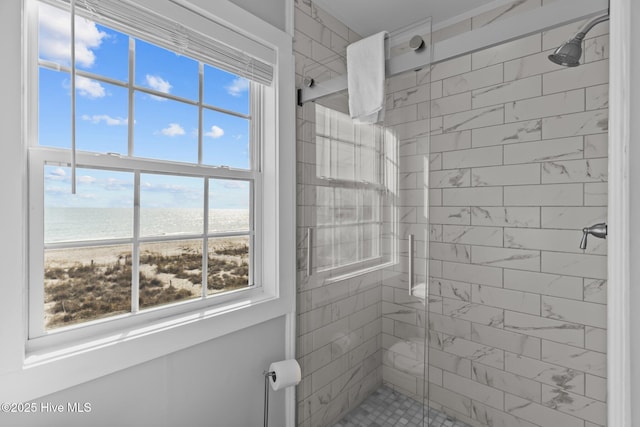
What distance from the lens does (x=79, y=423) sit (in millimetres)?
1073

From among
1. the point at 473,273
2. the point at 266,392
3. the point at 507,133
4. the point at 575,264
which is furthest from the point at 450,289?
the point at 266,392

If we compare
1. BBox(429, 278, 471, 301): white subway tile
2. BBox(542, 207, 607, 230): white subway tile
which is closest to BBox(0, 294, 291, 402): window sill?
BBox(429, 278, 471, 301): white subway tile

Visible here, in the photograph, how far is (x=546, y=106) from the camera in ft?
5.98

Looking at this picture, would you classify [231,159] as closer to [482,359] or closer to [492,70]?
[492,70]

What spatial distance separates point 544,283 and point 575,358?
410 millimetres

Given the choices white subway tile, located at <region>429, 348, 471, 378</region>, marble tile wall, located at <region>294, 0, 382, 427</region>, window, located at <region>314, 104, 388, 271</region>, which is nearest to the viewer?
window, located at <region>314, 104, 388, 271</region>

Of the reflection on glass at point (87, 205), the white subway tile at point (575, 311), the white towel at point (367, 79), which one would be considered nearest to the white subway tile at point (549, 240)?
the white subway tile at point (575, 311)

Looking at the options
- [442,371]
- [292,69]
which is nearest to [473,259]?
[442,371]

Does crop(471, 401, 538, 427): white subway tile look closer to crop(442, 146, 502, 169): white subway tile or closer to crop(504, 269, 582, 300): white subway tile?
crop(504, 269, 582, 300): white subway tile

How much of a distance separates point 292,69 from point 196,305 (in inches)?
52.1

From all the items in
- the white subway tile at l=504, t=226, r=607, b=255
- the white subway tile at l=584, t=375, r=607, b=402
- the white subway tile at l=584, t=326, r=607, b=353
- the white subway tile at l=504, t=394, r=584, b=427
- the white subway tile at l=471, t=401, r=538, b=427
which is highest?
the white subway tile at l=504, t=226, r=607, b=255

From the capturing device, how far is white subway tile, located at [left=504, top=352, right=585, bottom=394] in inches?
68.3

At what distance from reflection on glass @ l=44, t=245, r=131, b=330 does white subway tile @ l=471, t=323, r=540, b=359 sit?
6.44 feet

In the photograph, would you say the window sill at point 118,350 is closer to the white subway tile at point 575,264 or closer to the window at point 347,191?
the window at point 347,191
